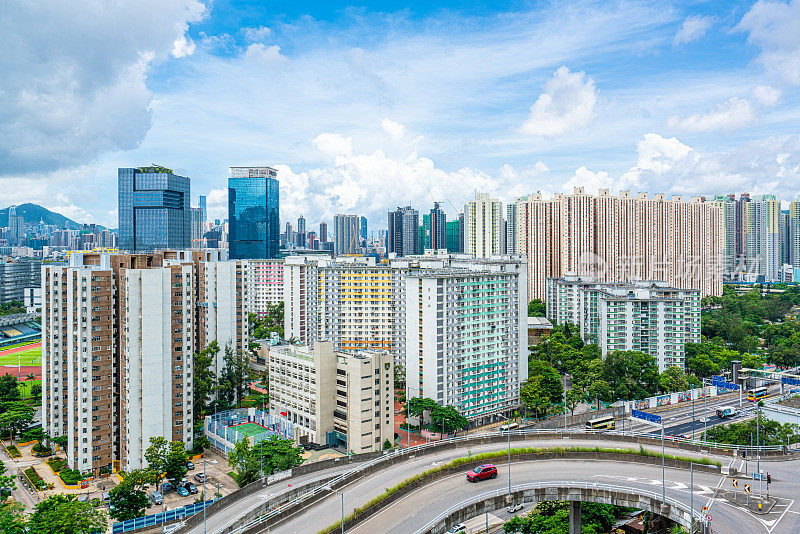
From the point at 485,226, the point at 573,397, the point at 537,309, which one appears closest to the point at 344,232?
the point at 485,226

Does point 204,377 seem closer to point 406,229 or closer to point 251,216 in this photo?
point 251,216

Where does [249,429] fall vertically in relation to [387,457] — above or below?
below

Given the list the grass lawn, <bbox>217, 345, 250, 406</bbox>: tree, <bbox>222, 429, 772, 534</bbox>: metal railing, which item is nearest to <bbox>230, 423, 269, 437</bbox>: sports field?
<bbox>217, 345, 250, 406</bbox>: tree

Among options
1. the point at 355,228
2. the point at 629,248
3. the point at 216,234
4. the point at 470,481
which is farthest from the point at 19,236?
the point at 470,481

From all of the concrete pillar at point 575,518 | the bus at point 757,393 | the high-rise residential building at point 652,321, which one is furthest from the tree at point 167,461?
the bus at point 757,393

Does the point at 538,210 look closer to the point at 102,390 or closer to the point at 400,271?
the point at 400,271
